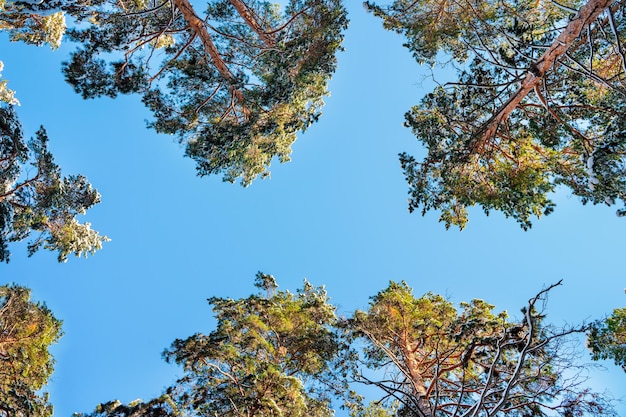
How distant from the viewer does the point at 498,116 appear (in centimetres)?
850

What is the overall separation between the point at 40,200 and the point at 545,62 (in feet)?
36.6

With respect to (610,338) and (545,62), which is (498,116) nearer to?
(545,62)

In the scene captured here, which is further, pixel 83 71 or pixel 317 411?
pixel 83 71

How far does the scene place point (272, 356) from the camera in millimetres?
9242

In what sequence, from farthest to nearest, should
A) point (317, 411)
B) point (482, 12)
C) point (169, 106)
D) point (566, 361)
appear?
point (169, 106), point (482, 12), point (317, 411), point (566, 361)

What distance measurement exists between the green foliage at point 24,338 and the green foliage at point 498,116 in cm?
913

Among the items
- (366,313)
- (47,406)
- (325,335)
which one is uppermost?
(366,313)

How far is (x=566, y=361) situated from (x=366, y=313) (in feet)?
16.6

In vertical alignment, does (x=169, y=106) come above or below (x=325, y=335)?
above

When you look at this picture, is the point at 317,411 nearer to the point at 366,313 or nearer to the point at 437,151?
the point at 366,313

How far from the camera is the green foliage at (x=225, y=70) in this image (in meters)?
9.49

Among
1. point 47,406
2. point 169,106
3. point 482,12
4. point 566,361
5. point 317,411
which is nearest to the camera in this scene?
point 566,361

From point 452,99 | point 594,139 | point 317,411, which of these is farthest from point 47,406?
point 594,139

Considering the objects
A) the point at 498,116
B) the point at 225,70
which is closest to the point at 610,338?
the point at 498,116
